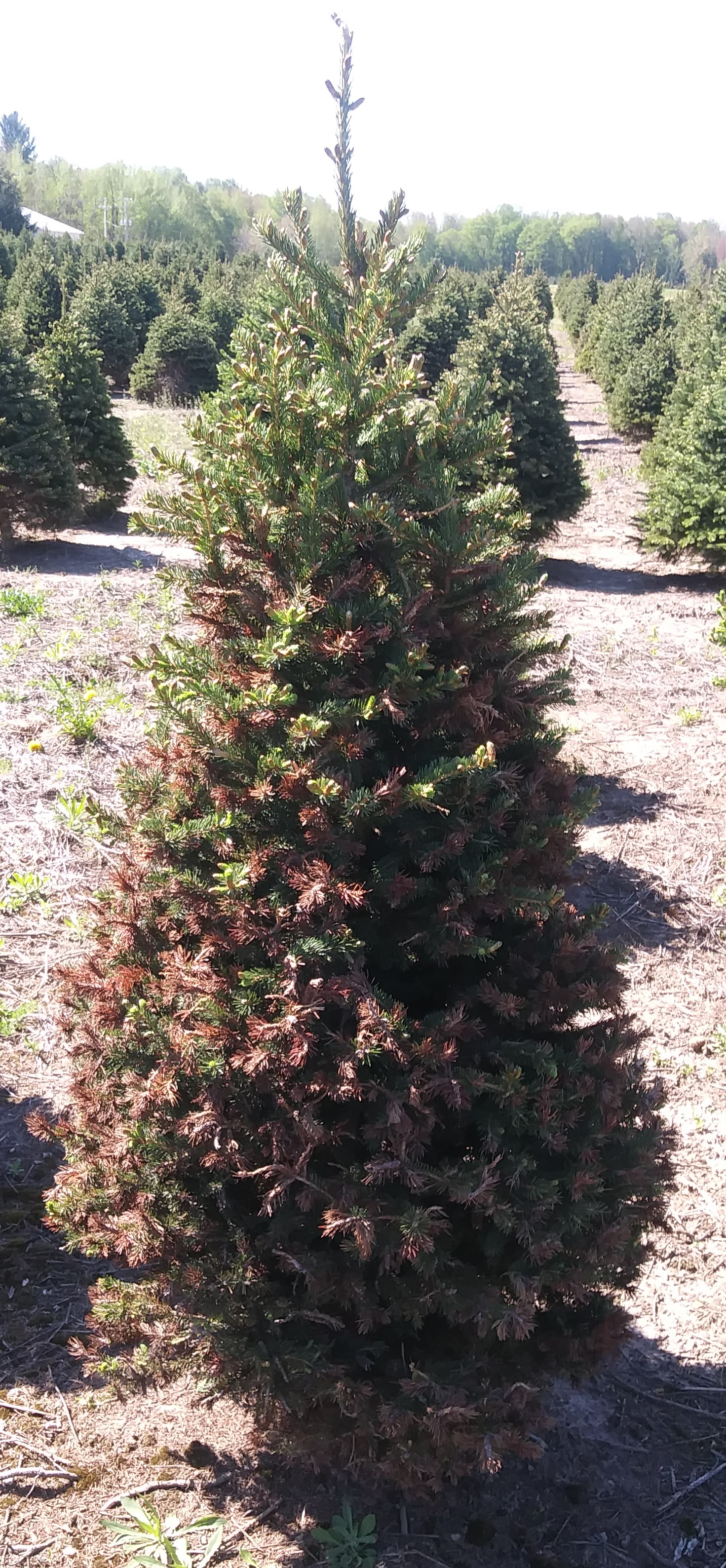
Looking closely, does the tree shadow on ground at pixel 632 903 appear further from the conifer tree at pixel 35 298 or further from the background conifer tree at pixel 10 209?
the background conifer tree at pixel 10 209

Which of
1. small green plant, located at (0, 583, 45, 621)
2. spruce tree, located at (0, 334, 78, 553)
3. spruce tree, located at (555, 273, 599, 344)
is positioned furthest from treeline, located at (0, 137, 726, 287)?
small green plant, located at (0, 583, 45, 621)

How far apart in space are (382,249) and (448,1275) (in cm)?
213

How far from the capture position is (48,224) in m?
65.1

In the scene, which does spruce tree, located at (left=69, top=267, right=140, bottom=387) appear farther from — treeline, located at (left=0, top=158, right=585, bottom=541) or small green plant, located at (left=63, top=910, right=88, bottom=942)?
small green plant, located at (left=63, top=910, right=88, bottom=942)

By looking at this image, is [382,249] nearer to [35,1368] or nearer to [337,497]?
[337,497]

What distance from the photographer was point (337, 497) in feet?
6.75

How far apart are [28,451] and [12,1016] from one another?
26.3 ft

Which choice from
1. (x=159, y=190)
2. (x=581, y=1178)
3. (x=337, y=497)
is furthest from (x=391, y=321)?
(x=159, y=190)

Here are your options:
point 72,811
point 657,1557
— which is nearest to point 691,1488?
point 657,1557

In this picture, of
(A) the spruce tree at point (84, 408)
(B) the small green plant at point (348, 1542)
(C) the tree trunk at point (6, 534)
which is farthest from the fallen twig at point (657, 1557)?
(A) the spruce tree at point (84, 408)

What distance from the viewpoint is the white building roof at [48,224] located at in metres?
58.8

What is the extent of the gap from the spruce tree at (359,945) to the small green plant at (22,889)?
290cm

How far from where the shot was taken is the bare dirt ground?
2420 millimetres

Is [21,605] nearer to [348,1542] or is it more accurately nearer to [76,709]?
[76,709]
